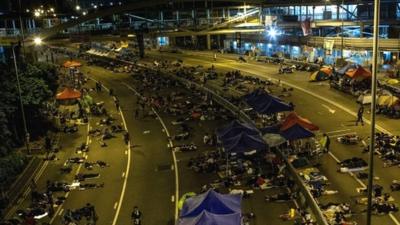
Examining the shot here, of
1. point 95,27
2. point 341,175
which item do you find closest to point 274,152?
point 341,175

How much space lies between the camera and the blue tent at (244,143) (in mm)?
30578

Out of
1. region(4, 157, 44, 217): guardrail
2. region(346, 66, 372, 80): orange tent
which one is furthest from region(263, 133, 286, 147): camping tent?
region(346, 66, 372, 80): orange tent

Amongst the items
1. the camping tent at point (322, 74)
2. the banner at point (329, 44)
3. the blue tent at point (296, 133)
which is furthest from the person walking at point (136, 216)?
the banner at point (329, 44)

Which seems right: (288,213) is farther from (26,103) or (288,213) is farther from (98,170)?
(26,103)

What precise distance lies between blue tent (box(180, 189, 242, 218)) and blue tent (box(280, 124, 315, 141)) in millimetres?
11260

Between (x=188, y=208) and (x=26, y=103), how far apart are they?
2543 cm

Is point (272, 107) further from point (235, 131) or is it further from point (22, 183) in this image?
point (22, 183)

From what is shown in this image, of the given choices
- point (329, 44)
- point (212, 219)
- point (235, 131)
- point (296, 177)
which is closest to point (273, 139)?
point (235, 131)

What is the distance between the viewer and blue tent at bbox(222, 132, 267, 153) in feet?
100

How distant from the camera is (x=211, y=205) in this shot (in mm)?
21125

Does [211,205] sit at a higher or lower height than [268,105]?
lower

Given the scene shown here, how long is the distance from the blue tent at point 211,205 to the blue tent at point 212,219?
0.51 metres

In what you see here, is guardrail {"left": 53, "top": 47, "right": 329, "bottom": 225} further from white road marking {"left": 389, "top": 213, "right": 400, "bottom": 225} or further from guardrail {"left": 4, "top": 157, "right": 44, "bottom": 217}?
guardrail {"left": 4, "top": 157, "right": 44, "bottom": 217}

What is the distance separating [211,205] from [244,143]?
400 inches
